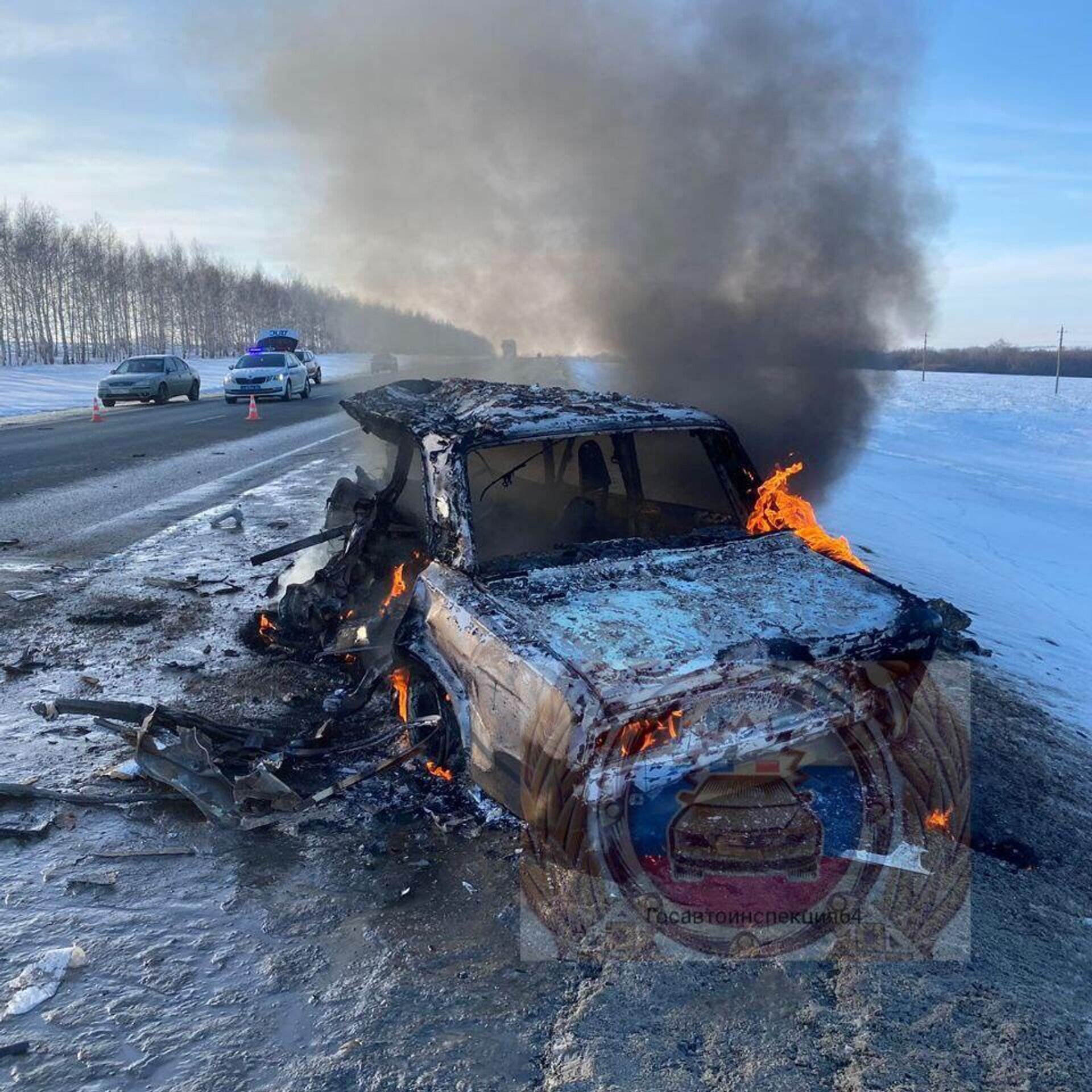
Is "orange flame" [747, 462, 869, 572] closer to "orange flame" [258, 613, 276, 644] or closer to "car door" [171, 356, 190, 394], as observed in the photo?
"orange flame" [258, 613, 276, 644]

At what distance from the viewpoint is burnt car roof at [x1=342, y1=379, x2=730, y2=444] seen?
3879 mm

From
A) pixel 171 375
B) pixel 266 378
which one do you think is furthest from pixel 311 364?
pixel 171 375

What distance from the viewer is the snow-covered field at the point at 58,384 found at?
2612cm

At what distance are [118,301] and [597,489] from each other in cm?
7226

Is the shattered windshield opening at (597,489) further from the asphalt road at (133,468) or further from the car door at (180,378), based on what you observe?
the car door at (180,378)

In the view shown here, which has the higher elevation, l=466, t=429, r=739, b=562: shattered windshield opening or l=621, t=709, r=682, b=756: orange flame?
l=466, t=429, r=739, b=562: shattered windshield opening

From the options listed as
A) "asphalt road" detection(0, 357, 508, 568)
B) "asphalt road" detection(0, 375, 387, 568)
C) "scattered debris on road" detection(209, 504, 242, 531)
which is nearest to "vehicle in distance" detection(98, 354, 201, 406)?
"asphalt road" detection(0, 357, 508, 568)

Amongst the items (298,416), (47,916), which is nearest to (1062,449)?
(298,416)

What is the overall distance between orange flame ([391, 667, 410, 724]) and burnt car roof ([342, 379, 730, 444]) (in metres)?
1.06

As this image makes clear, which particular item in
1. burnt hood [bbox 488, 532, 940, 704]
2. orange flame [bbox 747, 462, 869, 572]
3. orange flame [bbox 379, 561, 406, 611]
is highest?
orange flame [bbox 747, 462, 869, 572]

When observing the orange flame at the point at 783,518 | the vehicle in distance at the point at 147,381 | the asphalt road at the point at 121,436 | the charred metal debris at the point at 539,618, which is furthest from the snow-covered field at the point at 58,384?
the orange flame at the point at 783,518

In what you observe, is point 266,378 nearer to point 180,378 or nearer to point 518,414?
point 180,378

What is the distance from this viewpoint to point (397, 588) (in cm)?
410

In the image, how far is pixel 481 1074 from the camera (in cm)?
210
